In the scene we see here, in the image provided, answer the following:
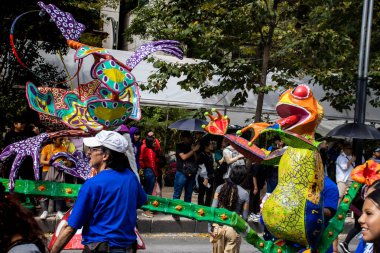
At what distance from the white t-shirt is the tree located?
167cm

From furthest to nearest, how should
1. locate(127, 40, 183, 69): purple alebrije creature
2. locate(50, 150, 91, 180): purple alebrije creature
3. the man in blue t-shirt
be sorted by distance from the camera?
locate(127, 40, 183, 69): purple alebrije creature
locate(50, 150, 91, 180): purple alebrije creature
the man in blue t-shirt

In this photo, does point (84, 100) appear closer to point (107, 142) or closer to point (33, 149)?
point (33, 149)

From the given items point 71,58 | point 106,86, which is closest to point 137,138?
point 71,58

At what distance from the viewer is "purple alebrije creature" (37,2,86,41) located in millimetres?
7262

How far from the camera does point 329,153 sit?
46.9 feet

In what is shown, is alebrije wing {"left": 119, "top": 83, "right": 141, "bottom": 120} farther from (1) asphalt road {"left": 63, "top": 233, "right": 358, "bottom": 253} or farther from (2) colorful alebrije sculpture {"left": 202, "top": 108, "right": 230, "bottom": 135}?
(1) asphalt road {"left": 63, "top": 233, "right": 358, "bottom": 253}

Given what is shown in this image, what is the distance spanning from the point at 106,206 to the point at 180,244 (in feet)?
19.6

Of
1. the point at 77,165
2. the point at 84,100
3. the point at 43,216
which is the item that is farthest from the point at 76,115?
the point at 43,216

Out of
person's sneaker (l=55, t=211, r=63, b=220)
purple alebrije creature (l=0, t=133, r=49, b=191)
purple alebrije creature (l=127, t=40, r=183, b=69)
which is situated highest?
purple alebrije creature (l=127, t=40, r=183, b=69)

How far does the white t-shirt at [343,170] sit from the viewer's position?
13.0m

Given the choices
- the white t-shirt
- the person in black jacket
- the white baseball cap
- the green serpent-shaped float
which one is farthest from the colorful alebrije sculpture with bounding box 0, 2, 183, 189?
the white t-shirt

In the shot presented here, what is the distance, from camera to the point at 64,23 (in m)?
7.34

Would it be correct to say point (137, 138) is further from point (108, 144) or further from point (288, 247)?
point (108, 144)

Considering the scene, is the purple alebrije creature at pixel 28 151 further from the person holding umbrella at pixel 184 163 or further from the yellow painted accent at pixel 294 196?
the person holding umbrella at pixel 184 163
